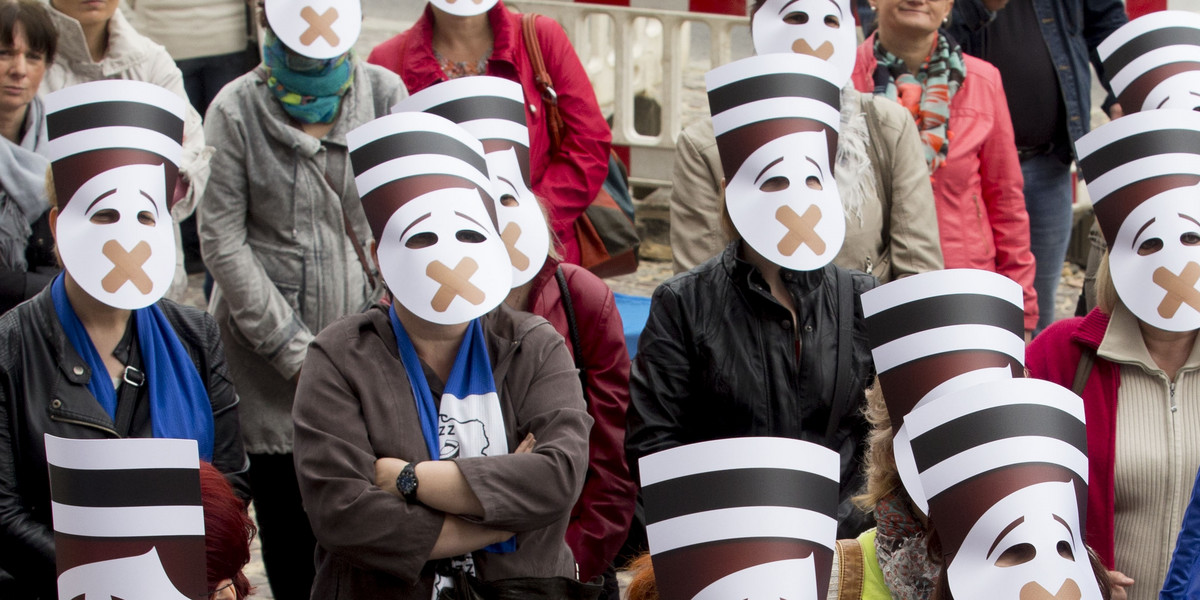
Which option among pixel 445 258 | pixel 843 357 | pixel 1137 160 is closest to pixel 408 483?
pixel 445 258

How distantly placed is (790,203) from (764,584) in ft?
4.05

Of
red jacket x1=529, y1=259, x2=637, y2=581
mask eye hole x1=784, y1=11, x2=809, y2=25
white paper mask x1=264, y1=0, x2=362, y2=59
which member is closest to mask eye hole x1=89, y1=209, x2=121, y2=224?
white paper mask x1=264, y1=0, x2=362, y2=59

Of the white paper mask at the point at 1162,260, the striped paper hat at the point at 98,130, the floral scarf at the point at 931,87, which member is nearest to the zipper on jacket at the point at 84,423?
the striped paper hat at the point at 98,130

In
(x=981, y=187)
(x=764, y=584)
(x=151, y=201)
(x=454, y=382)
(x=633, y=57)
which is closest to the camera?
(x=764, y=584)

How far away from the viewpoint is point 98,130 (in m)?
3.37

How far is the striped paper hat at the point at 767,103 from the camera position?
3.50 meters

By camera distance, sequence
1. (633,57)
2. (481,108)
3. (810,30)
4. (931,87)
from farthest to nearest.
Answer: (633,57) → (931,87) → (810,30) → (481,108)

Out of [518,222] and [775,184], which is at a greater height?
[775,184]

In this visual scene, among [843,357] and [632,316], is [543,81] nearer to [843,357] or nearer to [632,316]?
[632,316]

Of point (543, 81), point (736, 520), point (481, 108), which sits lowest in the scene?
point (736, 520)

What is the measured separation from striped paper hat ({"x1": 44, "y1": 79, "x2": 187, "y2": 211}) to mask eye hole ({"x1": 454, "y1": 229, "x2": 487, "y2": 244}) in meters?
0.76

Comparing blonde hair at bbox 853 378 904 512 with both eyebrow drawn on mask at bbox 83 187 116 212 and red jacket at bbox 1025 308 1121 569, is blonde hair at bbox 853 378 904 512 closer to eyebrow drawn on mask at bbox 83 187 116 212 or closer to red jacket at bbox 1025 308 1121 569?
red jacket at bbox 1025 308 1121 569

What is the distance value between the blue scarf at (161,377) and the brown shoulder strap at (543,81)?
1545mm

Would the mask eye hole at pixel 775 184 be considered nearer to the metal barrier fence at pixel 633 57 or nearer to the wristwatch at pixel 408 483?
the wristwatch at pixel 408 483
